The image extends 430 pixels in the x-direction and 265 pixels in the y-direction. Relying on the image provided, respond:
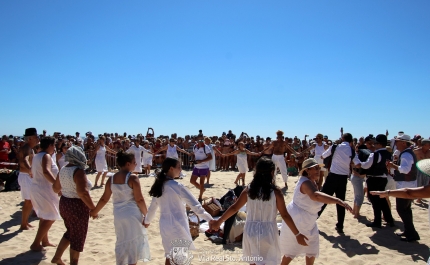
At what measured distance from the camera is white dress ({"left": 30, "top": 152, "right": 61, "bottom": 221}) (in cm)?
487

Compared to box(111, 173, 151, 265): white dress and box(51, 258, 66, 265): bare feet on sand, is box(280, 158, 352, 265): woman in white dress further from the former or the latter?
box(51, 258, 66, 265): bare feet on sand

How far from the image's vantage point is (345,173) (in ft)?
20.9

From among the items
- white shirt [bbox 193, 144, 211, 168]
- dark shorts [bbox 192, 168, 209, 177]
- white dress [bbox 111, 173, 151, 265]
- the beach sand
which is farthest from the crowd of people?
white shirt [bbox 193, 144, 211, 168]

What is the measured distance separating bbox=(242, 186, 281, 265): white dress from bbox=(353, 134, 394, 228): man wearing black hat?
3.82m

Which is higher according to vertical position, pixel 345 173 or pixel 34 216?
pixel 345 173

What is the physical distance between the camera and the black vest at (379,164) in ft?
20.5

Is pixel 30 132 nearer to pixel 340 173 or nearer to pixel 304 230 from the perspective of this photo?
pixel 304 230

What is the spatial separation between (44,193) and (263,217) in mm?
3619

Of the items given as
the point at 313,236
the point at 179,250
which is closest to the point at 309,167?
the point at 313,236

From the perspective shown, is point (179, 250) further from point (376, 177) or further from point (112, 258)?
point (376, 177)

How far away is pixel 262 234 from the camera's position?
3225 millimetres

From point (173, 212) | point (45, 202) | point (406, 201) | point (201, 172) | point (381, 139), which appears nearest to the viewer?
point (173, 212)

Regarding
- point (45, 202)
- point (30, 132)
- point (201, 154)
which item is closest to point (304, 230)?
point (45, 202)

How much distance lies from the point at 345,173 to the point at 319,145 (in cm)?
501
